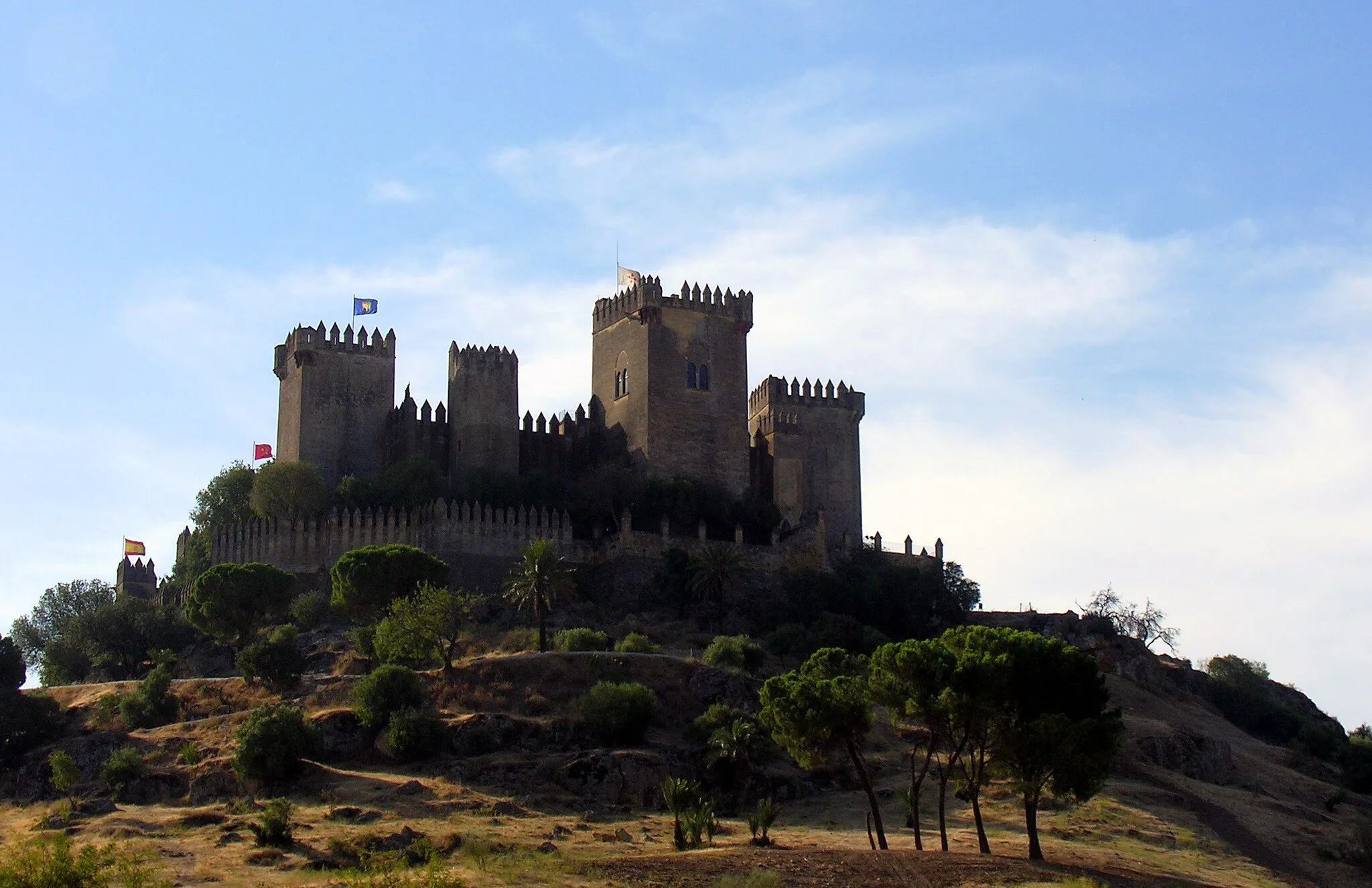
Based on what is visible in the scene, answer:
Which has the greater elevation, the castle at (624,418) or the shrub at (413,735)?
the castle at (624,418)

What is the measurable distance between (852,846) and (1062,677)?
671cm

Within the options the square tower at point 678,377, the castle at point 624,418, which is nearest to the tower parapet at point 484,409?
the castle at point 624,418

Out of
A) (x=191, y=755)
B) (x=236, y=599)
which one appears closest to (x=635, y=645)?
(x=236, y=599)

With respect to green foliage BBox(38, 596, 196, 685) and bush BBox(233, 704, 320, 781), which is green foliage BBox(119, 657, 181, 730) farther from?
bush BBox(233, 704, 320, 781)

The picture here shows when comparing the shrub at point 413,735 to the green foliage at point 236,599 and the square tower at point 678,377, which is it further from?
the square tower at point 678,377

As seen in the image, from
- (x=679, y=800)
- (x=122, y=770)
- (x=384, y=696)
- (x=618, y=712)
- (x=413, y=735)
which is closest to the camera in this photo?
(x=679, y=800)

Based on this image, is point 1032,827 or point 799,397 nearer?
point 1032,827

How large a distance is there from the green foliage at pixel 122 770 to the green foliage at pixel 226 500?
916 inches

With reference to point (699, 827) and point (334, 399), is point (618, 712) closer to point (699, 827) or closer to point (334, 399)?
point (699, 827)

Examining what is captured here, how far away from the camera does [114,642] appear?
73938mm

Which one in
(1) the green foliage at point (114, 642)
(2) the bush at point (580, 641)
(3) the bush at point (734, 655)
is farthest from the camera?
(1) the green foliage at point (114, 642)

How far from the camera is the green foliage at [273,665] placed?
2542 inches

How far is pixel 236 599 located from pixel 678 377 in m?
23.4

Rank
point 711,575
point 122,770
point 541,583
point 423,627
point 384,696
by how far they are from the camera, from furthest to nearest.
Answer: point 711,575 < point 541,583 < point 423,627 < point 384,696 < point 122,770
